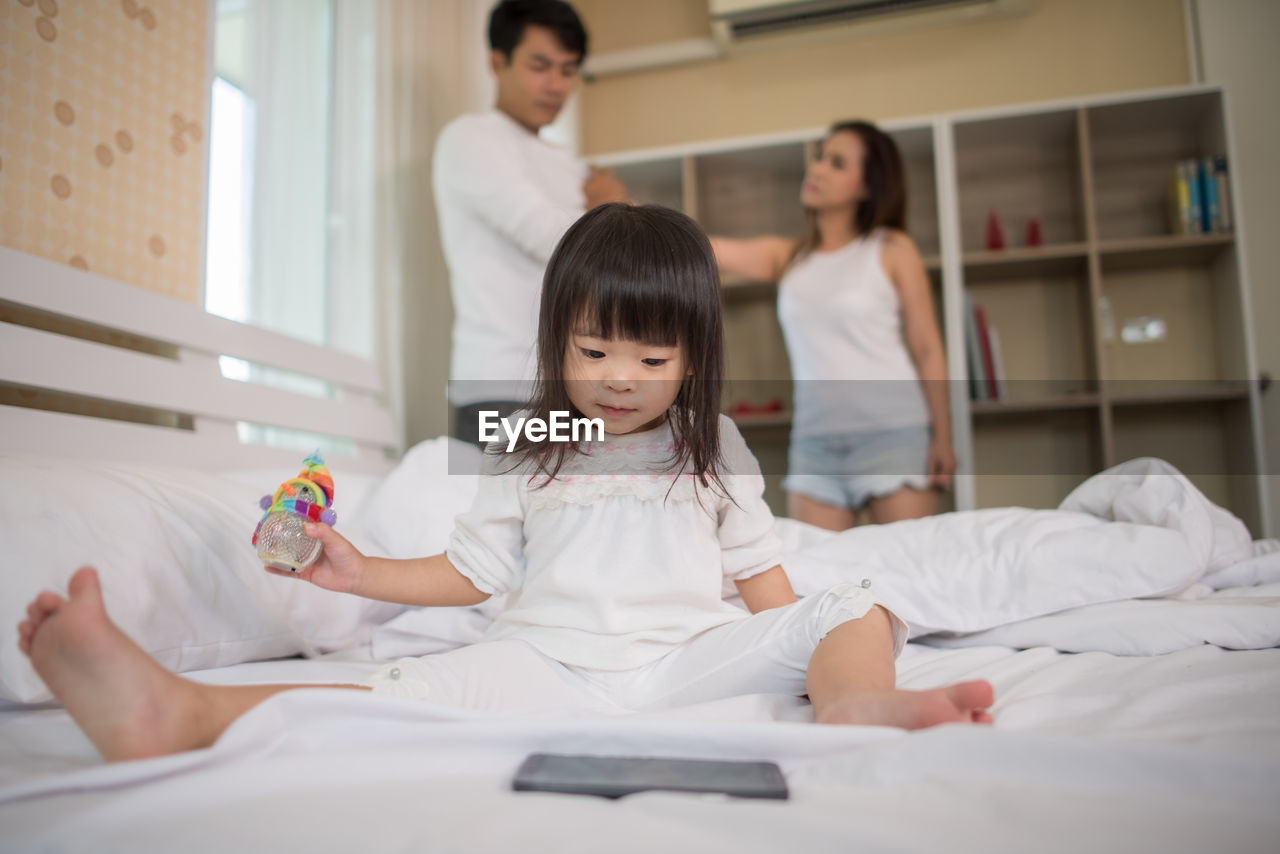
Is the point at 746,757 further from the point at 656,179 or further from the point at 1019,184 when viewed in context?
the point at 1019,184

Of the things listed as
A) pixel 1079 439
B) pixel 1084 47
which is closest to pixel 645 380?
pixel 1079 439

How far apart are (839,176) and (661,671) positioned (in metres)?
1.58

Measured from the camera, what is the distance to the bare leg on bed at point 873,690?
64cm

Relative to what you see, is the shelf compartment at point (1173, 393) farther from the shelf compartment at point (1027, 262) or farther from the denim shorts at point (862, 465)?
the denim shorts at point (862, 465)

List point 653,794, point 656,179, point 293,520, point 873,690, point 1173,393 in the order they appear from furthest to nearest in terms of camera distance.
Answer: point 656,179 → point 1173,393 → point 293,520 → point 873,690 → point 653,794

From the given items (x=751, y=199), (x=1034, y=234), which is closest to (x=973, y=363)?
(x=1034, y=234)

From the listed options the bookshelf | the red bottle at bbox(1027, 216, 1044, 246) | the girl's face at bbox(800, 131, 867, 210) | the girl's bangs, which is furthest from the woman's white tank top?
the girl's bangs

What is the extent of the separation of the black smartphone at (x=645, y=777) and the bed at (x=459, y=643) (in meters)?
0.01

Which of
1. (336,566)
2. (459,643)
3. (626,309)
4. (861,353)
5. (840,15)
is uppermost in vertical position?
(840,15)

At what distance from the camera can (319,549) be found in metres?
0.86

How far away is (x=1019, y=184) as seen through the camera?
9.28 feet

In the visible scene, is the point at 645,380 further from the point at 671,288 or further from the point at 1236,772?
the point at 1236,772

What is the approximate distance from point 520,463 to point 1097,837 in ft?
2.16

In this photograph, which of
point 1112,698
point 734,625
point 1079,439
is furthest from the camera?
point 1079,439
